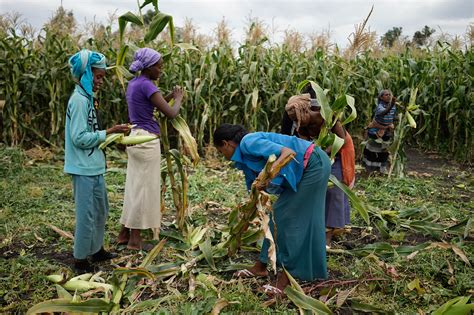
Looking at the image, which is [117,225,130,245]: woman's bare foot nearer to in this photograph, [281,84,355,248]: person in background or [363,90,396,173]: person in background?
[281,84,355,248]: person in background

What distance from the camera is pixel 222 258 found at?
3.67m

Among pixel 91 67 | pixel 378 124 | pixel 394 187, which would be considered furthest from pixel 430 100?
pixel 91 67

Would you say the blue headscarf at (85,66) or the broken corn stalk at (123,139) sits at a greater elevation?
the blue headscarf at (85,66)

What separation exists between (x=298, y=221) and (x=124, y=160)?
4647 millimetres

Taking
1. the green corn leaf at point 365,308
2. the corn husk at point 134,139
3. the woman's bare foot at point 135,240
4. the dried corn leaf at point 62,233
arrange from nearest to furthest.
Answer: the green corn leaf at point 365,308 → the corn husk at point 134,139 → the woman's bare foot at point 135,240 → the dried corn leaf at point 62,233

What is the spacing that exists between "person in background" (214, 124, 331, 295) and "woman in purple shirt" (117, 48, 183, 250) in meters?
0.97

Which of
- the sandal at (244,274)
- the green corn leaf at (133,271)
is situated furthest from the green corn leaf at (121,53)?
the sandal at (244,274)

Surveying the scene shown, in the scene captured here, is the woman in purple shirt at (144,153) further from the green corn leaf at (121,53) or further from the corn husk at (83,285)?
the corn husk at (83,285)

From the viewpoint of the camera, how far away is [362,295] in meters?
3.09

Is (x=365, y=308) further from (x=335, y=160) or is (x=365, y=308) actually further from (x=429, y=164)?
(x=429, y=164)

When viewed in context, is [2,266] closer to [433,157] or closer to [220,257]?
[220,257]

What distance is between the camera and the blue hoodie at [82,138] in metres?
3.18

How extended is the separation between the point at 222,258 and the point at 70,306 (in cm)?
129

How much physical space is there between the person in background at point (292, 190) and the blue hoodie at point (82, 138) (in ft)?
3.06
